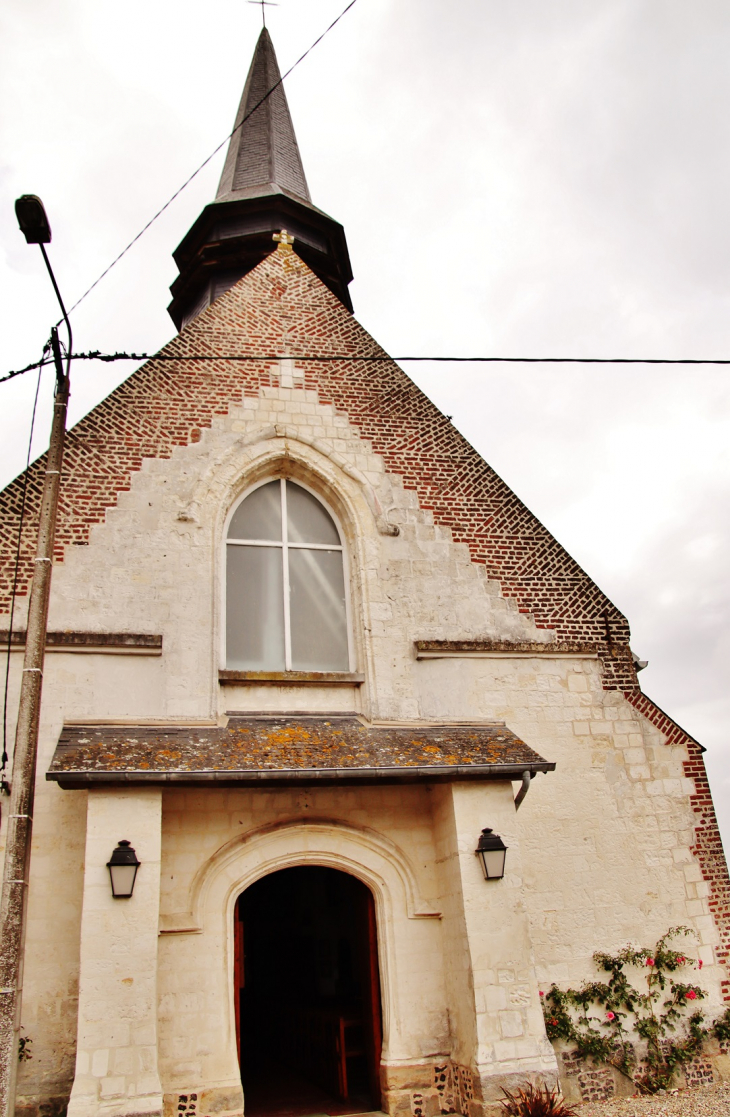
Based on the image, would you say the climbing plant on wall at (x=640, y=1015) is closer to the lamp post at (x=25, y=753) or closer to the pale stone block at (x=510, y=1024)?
the pale stone block at (x=510, y=1024)

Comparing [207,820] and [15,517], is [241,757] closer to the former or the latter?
[207,820]

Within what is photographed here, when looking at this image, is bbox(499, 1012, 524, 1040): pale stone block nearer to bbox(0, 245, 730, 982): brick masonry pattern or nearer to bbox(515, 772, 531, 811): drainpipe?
Result: bbox(515, 772, 531, 811): drainpipe

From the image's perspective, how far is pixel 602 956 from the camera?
8141mm

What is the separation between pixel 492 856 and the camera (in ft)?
24.2

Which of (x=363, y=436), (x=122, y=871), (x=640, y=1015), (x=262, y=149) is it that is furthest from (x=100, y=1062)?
(x=262, y=149)

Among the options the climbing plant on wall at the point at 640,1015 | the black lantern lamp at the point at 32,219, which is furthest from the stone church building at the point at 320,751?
the black lantern lamp at the point at 32,219

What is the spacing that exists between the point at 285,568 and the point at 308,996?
5.76m

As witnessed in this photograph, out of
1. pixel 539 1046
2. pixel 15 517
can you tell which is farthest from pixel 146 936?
pixel 15 517

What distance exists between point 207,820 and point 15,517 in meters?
3.69

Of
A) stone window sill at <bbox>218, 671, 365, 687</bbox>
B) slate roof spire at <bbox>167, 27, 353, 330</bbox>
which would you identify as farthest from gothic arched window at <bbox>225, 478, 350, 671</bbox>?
slate roof spire at <bbox>167, 27, 353, 330</bbox>

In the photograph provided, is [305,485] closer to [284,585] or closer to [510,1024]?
[284,585]

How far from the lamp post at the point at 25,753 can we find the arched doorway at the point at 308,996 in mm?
2451

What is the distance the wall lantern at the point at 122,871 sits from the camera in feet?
21.5

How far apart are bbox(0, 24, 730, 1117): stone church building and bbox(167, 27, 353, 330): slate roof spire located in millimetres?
3942
